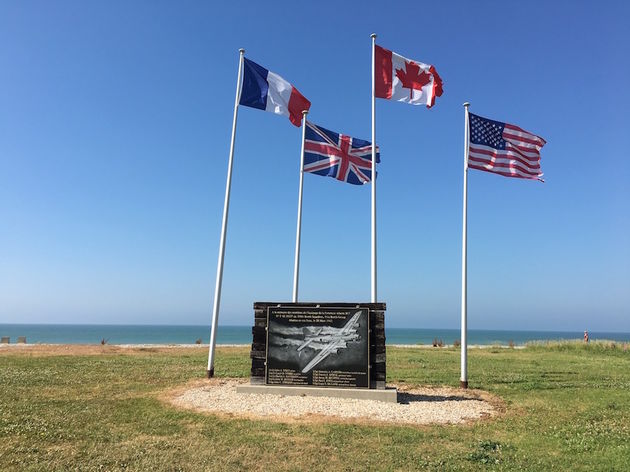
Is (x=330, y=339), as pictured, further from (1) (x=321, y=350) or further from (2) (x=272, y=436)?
(2) (x=272, y=436)

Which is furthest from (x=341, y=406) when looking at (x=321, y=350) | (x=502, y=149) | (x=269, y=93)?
(x=269, y=93)

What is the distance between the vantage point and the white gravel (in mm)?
9438

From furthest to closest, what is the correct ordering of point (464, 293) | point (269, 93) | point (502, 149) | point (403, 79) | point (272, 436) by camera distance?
point (269, 93)
point (403, 79)
point (502, 149)
point (464, 293)
point (272, 436)

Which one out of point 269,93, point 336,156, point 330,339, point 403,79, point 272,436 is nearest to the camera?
point 272,436

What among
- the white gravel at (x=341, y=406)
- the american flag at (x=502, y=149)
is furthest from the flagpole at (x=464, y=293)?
the white gravel at (x=341, y=406)

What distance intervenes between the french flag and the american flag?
6.00 metres

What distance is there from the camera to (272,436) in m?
7.75

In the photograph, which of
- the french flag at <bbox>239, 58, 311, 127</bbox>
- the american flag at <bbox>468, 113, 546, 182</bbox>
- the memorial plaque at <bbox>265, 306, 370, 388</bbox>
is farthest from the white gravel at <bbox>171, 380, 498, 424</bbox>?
the french flag at <bbox>239, 58, 311, 127</bbox>

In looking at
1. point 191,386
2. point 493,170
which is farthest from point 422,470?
point 493,170

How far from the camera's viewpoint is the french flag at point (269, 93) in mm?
14914

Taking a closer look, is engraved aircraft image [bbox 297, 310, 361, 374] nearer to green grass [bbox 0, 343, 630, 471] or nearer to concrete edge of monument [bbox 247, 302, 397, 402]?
concrete edge of monument [bbox 247, 302, 397, 402]

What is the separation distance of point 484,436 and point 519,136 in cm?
1007

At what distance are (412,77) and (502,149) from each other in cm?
384

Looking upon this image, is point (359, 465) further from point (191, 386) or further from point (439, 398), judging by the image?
point (191, 386)
